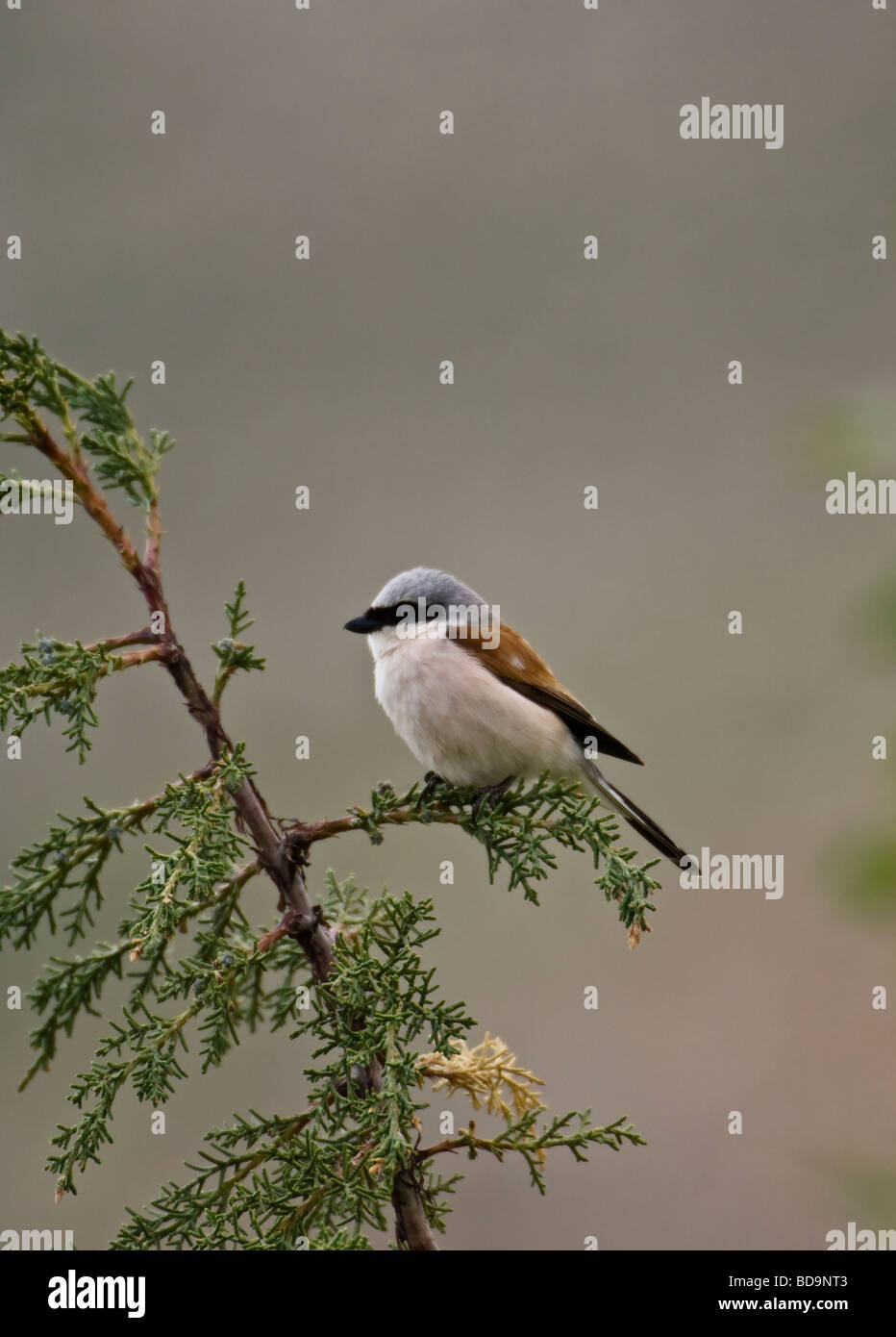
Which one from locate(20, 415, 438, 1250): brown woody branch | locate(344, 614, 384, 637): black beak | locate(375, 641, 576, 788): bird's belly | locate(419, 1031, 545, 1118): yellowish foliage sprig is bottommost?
locate(419, 1031, 545, 1118): yellowish foliage sprig

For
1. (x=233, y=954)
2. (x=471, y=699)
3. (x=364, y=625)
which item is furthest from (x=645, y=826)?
(x=233, y=954)

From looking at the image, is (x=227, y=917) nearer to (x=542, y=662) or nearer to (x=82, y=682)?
(x=82, y=682)

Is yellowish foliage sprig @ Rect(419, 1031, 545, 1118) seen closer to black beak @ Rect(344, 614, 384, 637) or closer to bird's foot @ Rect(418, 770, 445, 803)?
bird's foot @ Rect(418, 770, 445, 803)

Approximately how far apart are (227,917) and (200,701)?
0.31m

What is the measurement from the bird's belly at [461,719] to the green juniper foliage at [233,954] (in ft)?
2.32

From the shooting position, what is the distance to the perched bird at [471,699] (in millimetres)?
2426

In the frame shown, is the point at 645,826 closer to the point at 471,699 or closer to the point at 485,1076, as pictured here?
the point at 471,699

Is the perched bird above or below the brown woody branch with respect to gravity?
above

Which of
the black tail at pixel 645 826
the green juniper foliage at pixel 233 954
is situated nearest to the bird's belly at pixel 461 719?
the black tail at pixel 645 826

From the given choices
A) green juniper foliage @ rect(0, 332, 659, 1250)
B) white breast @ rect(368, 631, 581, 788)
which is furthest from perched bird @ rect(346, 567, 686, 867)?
green juniper foliage @ rect(0, 332, 659, 1250)

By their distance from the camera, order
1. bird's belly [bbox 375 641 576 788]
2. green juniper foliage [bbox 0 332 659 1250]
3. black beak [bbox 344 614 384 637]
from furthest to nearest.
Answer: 1. black beak [bbox 344 614 384 637]
2. bird's belly [bbox 375 641 576 788]
3. green juniper foliage [bbox 0 332 659 1250]

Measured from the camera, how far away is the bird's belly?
2.42 meters

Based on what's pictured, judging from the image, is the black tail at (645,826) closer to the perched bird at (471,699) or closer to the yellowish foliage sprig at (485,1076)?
the perched bird at (471,699)

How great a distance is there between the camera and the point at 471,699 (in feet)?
8.11
